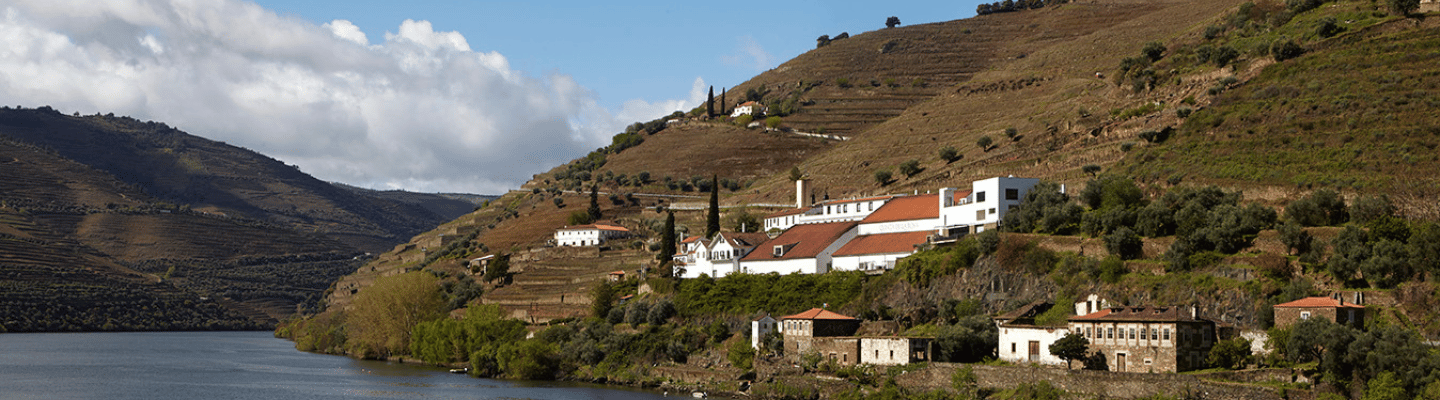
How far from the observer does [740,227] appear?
4318 inches

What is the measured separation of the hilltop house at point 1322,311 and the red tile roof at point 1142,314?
3139 millimetres

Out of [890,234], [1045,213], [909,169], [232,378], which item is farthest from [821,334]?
[909,169]

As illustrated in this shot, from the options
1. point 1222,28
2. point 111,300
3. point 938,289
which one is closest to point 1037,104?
point 1222,28

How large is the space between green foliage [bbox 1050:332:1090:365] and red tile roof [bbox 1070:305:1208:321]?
125 cm

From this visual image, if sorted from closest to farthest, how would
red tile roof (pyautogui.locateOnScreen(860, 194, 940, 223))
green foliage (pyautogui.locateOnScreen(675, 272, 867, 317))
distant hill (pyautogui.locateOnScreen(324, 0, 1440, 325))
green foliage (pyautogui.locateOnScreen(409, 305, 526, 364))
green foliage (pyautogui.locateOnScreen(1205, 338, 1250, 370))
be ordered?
green foliage (pyautogui.locateOnScreen(1205, 338, 1250, 370)) < distant hill (pyautogui.locateOnScreen(324, 0, 1440, 325)) < green foliage (pyautogui.locateOnScreen(675, 272, 867, 317)) < red tile roof (pyautogui.locateOnScreen(860, 194, 940, 223)) < green foliage (pyautogui.locateOnScreen(409, 305, 526, 364))

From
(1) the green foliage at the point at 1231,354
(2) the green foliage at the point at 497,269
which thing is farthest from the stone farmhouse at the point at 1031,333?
(2) the green foliage at the point at 497,269

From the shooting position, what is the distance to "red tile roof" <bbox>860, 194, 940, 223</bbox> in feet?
282

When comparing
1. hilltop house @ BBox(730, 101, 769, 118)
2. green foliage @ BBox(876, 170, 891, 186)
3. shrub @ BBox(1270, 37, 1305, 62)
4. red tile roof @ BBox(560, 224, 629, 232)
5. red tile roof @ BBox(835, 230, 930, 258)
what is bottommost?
red tile roof @ BBox(835, 230, 930, 258)

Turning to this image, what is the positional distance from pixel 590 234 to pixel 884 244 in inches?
1752

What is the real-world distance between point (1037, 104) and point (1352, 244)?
7506 cm

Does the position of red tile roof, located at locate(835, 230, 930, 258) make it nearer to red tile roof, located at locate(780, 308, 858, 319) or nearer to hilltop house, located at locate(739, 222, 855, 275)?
hilltop house, located at locate(739, 222, 855, 275)

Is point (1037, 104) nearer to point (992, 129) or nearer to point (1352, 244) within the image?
point (992, 129)

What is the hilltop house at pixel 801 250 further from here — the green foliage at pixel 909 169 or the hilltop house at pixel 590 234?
the hilltop house at pixel 590 234

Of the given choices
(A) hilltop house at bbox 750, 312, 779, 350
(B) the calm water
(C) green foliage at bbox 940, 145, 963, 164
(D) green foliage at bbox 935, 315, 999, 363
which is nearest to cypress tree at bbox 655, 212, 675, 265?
(B) the calm water
